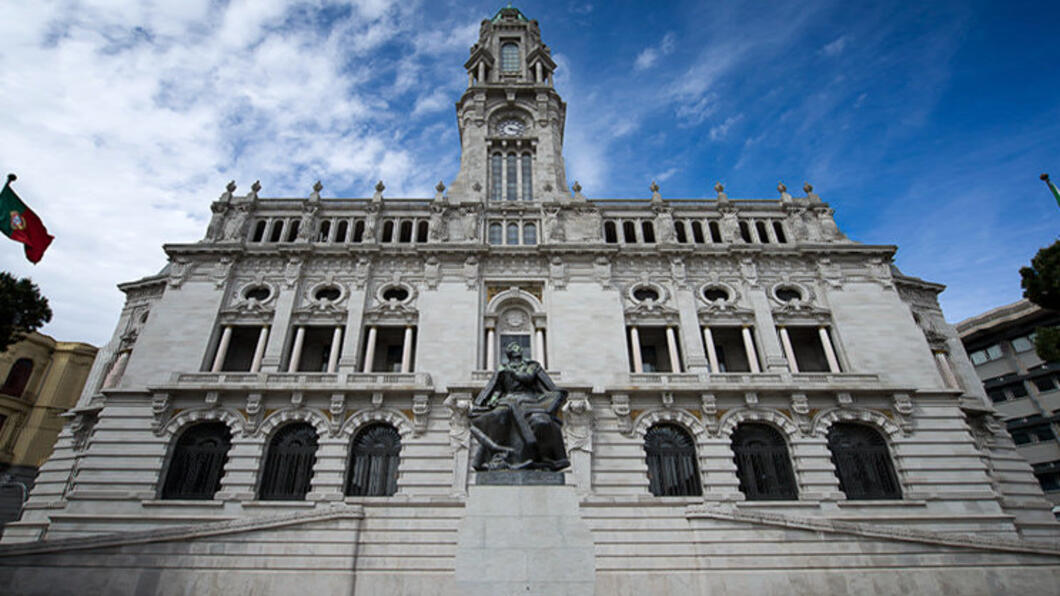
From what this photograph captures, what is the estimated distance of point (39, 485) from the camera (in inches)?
1134

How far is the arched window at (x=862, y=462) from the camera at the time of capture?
25516 millimetres

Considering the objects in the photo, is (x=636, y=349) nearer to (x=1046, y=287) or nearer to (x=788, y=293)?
(x=788, y=293)

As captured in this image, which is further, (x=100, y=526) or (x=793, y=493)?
(x=793, y=493)

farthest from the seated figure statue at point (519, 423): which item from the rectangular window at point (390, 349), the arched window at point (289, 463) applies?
the rectangular window at point (390, 349)

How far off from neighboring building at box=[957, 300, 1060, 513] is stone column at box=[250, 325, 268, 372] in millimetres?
53855

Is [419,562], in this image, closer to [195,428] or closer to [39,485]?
[195,428]

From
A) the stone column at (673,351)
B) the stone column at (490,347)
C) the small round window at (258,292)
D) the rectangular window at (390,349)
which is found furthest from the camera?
the small round window at (258,292)

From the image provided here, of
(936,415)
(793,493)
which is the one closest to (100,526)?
(793,493)

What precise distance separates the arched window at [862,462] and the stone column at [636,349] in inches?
392

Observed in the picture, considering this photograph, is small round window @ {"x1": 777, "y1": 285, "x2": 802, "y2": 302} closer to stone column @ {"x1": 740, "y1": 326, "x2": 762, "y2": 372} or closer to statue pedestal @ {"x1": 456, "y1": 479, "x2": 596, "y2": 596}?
stone column @ {"x1": 740, "y1": 326, "x2": 762, "y2": 372}

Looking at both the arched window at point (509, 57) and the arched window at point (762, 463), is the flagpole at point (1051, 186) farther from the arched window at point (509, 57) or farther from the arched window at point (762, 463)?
the arched window at point (509, 57)

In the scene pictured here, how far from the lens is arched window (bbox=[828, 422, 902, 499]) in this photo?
2552cm

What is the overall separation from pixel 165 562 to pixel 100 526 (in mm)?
8267

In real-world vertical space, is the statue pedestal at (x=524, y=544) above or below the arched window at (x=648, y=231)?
below
